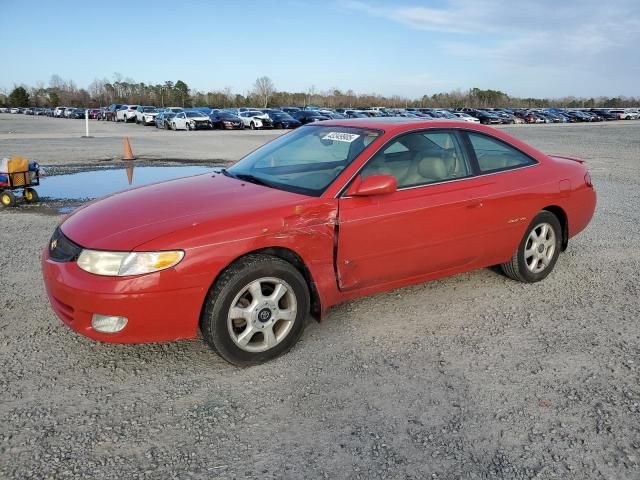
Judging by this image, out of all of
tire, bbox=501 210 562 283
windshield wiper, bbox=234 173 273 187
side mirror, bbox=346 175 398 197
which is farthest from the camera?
tire, bbox=501 210 562 283

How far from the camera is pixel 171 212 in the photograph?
3467 mm

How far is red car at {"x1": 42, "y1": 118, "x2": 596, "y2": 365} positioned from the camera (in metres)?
3.16

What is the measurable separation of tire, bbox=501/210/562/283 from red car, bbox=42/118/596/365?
1 cm

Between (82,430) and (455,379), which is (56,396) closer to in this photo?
(82,430)

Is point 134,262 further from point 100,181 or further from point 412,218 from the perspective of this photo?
point 100,181

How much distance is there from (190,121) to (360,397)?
34393 mm

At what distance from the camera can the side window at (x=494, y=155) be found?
4.55 m

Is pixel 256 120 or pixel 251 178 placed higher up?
pixel 256 120

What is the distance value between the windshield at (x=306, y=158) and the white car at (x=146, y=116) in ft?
131

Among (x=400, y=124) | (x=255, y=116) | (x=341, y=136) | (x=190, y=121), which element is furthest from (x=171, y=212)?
(x=255, y=116)

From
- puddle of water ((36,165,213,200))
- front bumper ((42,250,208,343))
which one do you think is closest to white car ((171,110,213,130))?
puddle of water ((36,165,213,200))

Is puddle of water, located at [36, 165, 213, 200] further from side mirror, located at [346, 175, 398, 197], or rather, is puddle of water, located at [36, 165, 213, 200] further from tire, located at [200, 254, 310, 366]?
tire, located at [200, 254, 310, 366]

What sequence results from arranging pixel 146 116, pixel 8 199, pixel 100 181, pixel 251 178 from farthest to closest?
pixel 146 116 < pixel 100 181 < pixel 8 199 < pixel 251 178

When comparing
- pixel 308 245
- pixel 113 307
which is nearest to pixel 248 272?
pixel 308 245
